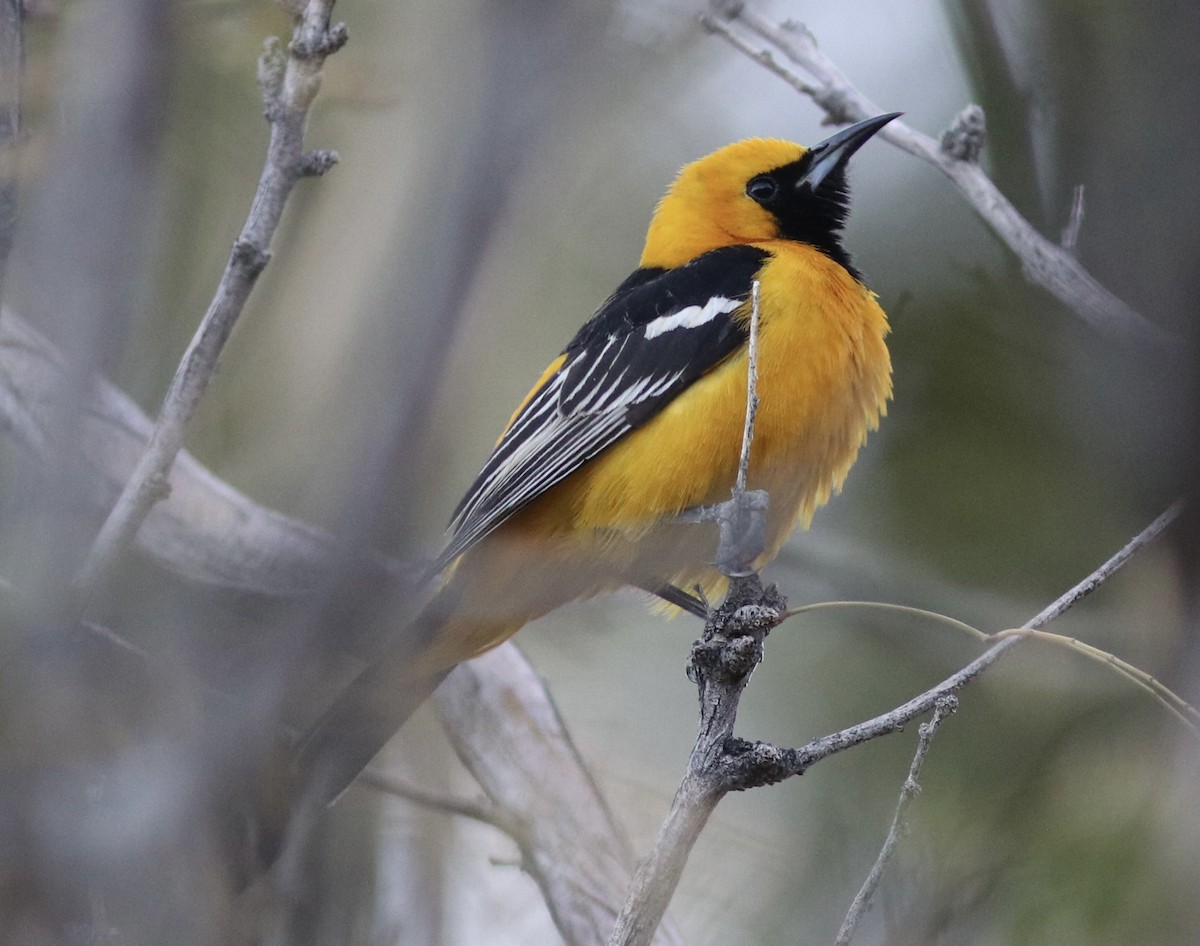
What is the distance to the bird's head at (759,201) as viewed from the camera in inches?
163

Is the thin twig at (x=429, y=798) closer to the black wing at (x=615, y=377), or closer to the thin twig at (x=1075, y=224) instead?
the black wing at (x=615, y=377)

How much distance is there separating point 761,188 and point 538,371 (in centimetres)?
175

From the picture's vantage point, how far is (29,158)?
9.52ft

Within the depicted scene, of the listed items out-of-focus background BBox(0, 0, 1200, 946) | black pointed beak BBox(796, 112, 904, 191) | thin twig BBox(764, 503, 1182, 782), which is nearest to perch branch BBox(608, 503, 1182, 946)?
thin twig BBox(764, 503, 1182, 782)

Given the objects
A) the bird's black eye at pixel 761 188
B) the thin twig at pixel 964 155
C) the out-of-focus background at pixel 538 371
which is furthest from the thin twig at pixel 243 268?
the bird's black eye at pixel 761 188

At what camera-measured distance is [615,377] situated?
3662 mm

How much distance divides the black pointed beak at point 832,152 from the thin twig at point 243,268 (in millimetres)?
1963

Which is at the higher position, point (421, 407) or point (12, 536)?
point (421, 407)

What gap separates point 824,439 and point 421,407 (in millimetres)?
1643

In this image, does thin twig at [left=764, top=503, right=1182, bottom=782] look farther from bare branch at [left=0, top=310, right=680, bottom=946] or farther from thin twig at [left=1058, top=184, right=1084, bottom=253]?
thin twig at [left=1058, top=184, right=1084, bottom=253]

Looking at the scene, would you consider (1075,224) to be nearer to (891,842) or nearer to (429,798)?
(891,842)

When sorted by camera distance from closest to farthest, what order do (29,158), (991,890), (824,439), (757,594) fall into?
(757,594) < (29,158) < (991,890) < (824,439)

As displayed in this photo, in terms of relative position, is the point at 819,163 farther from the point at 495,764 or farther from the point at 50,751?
the point at 50,751

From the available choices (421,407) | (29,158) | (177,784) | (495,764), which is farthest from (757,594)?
(29,158)
